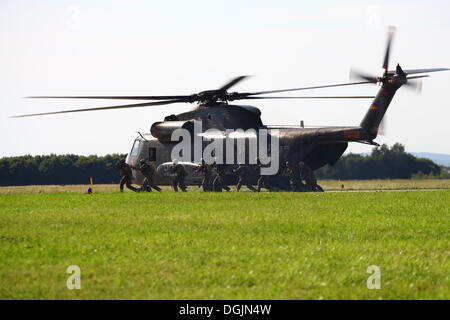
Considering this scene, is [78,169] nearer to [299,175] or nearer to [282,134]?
[282,134]

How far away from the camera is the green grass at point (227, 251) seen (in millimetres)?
8805

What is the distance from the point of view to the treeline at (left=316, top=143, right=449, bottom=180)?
73.8 meters

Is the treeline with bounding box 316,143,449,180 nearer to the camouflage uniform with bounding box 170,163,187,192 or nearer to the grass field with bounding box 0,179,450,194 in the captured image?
the grass field with bounding box 0,179,450,194

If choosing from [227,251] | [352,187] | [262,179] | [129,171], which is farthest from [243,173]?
[352,187]

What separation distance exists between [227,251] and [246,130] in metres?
20.6

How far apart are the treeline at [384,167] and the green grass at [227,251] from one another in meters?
56.0

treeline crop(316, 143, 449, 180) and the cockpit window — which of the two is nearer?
the cockpit window

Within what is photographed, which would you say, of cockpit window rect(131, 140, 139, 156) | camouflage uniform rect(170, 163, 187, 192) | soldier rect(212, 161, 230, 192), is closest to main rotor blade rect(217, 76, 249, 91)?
soldier rect(212, 161, 230, 192)

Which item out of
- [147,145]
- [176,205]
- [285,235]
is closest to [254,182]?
[147,145]

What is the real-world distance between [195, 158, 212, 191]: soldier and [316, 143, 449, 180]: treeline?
47.1m

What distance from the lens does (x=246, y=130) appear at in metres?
31.8

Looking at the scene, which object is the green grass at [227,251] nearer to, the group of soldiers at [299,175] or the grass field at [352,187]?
the group of soldiers at [299,175]
